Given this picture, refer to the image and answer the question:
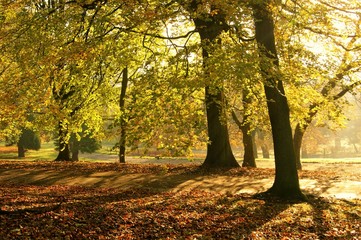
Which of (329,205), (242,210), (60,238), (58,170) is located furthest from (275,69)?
(58,170)

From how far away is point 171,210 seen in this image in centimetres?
1034

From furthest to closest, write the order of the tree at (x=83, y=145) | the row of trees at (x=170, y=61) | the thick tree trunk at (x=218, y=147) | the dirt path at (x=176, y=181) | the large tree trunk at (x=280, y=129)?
the tree at (x=83, y=145) → the thick tree trunk at (x=218, y=147) → the dirt path at (x=176, y=181) → the large tree trunk at (x=280, y=129) → the row of trees at (x=170, y=61)

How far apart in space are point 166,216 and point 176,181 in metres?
7.80

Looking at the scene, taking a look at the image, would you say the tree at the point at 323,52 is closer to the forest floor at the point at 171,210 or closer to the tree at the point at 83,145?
the forest floor at the point at 171,210

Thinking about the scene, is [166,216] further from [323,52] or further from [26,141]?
[26,141]

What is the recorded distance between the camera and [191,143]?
38.3 ft

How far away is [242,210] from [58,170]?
12593 mm

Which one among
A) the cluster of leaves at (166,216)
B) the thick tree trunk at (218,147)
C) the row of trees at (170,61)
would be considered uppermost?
the row of trees at (170,61)

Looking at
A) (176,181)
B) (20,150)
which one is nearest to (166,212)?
(176,181)

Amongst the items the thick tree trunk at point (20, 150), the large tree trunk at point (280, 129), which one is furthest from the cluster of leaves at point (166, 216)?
the thick tree trunk at point (20, 150)

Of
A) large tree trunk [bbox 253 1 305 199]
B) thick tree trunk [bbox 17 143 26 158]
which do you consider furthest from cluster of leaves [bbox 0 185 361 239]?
thick tree trunk [bbox 17 143 26 158]

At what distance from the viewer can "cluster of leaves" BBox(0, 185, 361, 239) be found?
784cm

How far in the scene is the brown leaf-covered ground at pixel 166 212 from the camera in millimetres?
7949

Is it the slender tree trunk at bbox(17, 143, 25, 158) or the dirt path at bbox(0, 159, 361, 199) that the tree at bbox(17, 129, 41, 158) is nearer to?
the slender tree trunk at bbox(17, 143, 25, 158)
